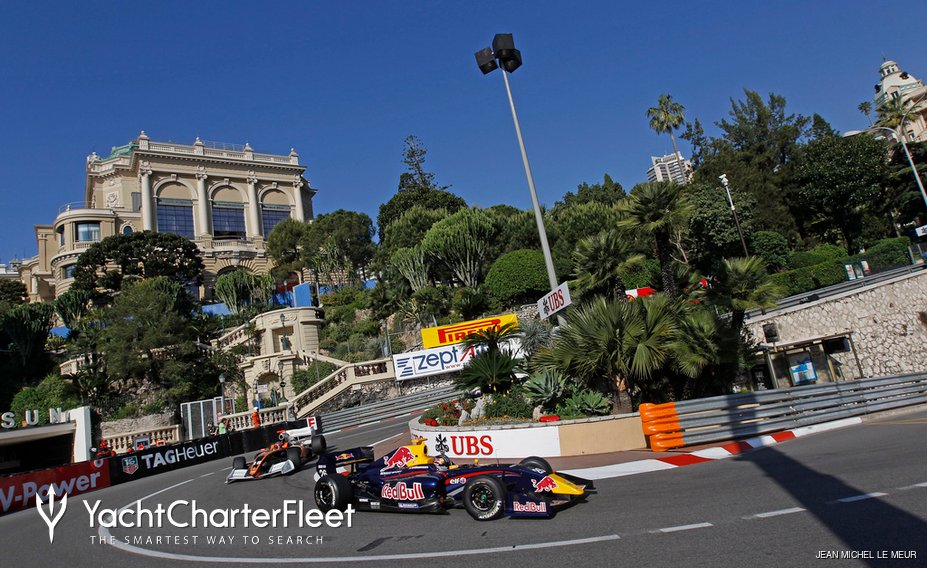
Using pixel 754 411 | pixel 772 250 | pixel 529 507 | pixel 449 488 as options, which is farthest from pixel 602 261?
pixel 772 250

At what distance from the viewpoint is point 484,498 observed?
7820mm

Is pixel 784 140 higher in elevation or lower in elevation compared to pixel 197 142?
lower

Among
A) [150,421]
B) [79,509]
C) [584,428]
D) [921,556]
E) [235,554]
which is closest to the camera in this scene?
[921,556]

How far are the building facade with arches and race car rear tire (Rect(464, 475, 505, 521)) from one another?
6747 centimetres

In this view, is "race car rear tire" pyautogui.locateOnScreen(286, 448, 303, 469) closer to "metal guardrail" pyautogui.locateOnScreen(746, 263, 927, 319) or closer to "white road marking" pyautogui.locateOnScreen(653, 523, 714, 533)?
"white road marking" pyautogui.locateOnScreen(653, 523, 714, 533)

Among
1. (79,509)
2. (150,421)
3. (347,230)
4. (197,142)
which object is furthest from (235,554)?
(197,142)

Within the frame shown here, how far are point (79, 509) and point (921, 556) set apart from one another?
661 inches

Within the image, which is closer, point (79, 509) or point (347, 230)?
point (79, 509)

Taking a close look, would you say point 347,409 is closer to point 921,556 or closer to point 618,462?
point 618,462

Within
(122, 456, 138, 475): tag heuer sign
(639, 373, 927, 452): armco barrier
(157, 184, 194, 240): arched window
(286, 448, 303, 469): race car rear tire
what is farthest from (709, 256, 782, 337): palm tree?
(157, 184, 194, 240): arched window

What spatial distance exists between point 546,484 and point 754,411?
7377mm

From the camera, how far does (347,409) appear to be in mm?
32281

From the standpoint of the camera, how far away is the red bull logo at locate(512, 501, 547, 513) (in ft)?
24.3

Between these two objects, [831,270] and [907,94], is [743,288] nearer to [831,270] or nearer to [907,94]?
[831,270]
